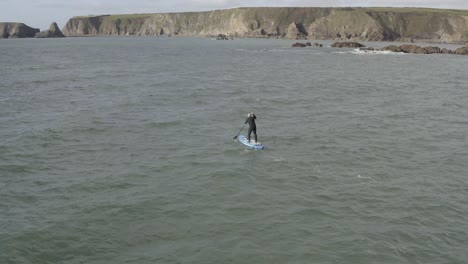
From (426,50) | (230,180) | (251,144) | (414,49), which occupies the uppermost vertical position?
(414,49)

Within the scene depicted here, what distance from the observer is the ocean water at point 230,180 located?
15.2 metres

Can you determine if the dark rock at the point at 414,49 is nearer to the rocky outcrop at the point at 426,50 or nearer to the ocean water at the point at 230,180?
the rocky outcrop at the point at 426,50

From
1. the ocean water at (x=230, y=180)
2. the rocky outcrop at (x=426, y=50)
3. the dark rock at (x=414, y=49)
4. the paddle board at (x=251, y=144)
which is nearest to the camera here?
the ocean water at (x=230, y=180)

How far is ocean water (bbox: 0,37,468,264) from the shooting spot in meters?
15.2

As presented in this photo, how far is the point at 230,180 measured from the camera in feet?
70.1

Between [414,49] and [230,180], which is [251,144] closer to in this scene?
[230,180]

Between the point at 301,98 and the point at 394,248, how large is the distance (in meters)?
29.5

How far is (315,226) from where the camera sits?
54.8 ft

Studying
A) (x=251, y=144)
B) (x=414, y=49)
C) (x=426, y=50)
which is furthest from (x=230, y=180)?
(x=414, y=49)

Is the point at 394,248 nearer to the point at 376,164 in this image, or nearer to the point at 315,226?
the point at 315,226

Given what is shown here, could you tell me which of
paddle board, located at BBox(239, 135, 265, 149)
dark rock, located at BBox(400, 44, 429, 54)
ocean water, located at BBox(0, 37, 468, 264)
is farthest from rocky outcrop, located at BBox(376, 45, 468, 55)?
paddle board, located at BBox(239, 135, 265, 149)

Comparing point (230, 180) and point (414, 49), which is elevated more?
point (414, 49)

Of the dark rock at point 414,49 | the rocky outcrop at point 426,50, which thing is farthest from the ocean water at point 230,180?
the rocky outcrop at point 426,50

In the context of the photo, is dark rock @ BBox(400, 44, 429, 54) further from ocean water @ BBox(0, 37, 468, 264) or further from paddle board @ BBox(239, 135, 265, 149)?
paddle board @ BBox(239, 135, 265, 149)
